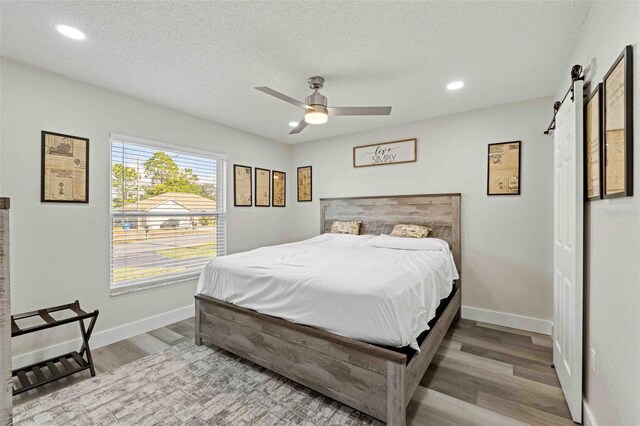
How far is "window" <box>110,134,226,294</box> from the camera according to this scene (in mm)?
3070

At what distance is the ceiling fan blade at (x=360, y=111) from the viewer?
2490mm

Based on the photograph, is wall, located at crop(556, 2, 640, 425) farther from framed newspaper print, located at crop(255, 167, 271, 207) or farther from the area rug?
framed newspaper print, located at crop(255, 167, 271, 207)

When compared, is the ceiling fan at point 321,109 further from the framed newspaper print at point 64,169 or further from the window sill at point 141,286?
the window sill at point 141,286

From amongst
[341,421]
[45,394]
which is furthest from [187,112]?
[341,421]

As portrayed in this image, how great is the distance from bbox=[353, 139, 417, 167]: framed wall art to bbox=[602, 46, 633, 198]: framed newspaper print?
254cm

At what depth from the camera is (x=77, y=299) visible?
2717 millimetres

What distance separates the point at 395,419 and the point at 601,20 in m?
2.58

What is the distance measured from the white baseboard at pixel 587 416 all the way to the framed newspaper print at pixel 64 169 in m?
4.26

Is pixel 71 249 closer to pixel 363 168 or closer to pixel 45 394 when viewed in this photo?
pixel 45 394

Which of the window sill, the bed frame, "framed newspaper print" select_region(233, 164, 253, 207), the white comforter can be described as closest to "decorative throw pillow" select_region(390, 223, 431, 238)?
the white comforter

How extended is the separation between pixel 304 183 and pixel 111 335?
3.46 meters

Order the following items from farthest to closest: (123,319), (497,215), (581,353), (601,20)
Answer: (497,215) → (123,319) → (581,353) → (601,20)

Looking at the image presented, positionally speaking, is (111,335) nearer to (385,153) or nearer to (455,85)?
(385,153)

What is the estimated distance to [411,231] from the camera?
3.77m
